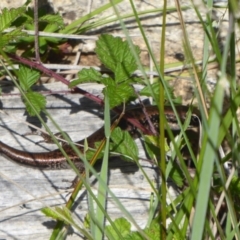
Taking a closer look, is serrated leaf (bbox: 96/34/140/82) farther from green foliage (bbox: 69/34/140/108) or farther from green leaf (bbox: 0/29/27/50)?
green leaf (bbox: 0/29/27/50)

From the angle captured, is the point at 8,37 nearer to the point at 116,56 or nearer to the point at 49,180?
the point at 116,56

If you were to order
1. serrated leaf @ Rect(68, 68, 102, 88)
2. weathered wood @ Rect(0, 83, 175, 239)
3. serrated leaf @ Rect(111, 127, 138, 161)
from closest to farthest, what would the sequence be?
serrated leaf @ Rect(111, 127, 138, 161) < weathered wood @ Rect(0, 83, 175, 239) < serrated leaf @ Rect(68, 68, 102, 88)

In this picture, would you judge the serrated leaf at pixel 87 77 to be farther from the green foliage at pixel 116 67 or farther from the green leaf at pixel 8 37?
the green leaf at pixel 8 37

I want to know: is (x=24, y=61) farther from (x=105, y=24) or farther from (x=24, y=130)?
(x=105, y=24)

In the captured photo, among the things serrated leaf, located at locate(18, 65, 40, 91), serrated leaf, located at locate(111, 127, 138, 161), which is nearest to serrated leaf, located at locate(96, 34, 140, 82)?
serrated leaf, located at locate(111, 127, 138, 161)

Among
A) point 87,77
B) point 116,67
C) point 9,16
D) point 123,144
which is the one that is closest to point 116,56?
point 116,67


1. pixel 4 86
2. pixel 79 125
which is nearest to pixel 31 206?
pixel 79 125
